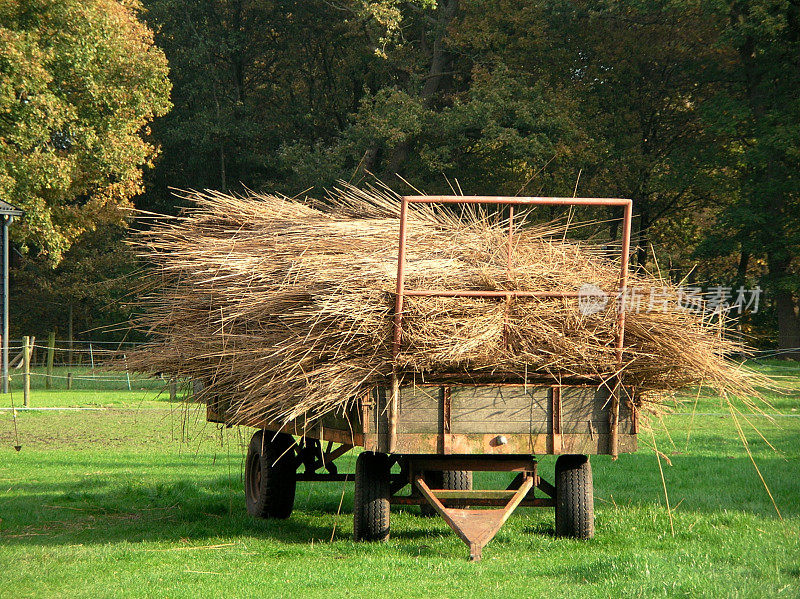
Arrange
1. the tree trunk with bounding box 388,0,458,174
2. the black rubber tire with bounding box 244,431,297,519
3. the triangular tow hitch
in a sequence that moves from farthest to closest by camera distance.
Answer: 1. the tree trunk with bounding box 388,0,458,174
2. the black rubber tire with bounding box 244,431,297,519
3. the triangular tow hitch

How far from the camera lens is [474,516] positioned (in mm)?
6840

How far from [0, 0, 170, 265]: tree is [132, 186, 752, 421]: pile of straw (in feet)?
66.6

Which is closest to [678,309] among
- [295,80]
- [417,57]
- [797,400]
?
[797,400]

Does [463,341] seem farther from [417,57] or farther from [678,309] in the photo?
[417,57]

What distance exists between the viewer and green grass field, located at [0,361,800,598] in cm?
583

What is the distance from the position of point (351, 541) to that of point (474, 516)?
101cm

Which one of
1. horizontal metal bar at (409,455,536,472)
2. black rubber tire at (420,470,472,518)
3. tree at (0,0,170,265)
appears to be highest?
tree at (0,0,170,265)

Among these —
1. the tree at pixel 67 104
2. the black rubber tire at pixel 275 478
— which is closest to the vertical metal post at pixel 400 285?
the black rubber tire at pixel 275 478

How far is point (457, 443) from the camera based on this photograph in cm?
667

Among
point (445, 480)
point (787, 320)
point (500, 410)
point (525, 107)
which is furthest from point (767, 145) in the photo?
point (500, 410)

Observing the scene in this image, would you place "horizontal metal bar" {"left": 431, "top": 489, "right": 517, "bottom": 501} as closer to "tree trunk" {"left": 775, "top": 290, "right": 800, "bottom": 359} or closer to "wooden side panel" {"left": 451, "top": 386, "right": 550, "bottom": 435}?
"wooden side panel" {"left": 451, "top": 386, "right": 550, "bottom": 435}

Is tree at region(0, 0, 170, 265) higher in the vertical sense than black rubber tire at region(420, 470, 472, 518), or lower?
higher

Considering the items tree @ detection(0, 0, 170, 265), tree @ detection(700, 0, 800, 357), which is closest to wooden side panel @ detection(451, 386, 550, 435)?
tree @ detection(0, 0, 170, 265)

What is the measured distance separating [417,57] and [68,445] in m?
23.8
